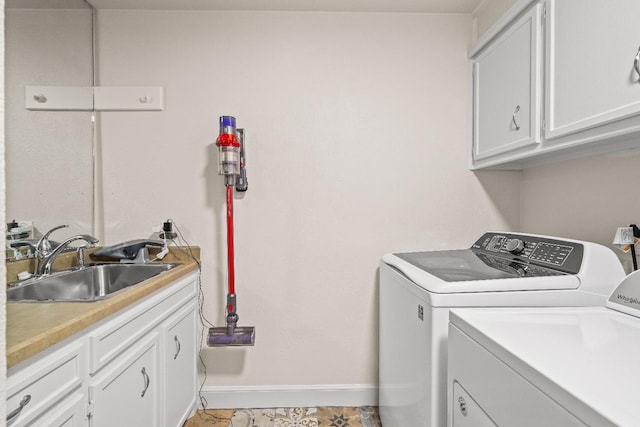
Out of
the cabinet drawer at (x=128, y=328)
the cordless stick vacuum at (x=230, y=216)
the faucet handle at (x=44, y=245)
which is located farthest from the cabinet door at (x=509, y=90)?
the faucet handle at (x=44, y=245)

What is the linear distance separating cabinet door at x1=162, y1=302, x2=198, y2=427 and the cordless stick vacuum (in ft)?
0.43

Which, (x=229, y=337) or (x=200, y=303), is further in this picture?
(x=200, y=303)

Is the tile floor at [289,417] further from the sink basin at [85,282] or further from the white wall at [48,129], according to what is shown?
the white wall at [48,129]

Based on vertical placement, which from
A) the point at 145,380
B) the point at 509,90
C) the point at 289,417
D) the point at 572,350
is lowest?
the point at 289,417

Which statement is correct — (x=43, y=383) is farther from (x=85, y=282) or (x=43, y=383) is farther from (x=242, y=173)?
(x=242, y=173)

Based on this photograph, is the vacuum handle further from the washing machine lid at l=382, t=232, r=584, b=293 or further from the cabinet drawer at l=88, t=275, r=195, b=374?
the washing machine lid at l=382, t=232, r=584, b=293

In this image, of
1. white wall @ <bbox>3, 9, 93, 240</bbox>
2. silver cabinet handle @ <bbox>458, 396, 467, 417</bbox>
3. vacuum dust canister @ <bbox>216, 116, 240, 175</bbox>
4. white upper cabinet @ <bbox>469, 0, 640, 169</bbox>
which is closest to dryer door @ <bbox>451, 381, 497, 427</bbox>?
silver cabinet handle @ <bbox>458, 396, 467, 417</bbox>

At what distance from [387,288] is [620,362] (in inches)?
42.5

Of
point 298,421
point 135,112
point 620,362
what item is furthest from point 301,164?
point 620,362

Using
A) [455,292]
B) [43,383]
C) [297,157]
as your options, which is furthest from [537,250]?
[43,383]

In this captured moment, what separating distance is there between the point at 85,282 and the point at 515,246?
6.83 ft

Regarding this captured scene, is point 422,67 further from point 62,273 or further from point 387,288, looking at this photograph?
point 62,273

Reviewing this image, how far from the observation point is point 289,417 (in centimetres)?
192

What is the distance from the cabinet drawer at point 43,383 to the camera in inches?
29.5
